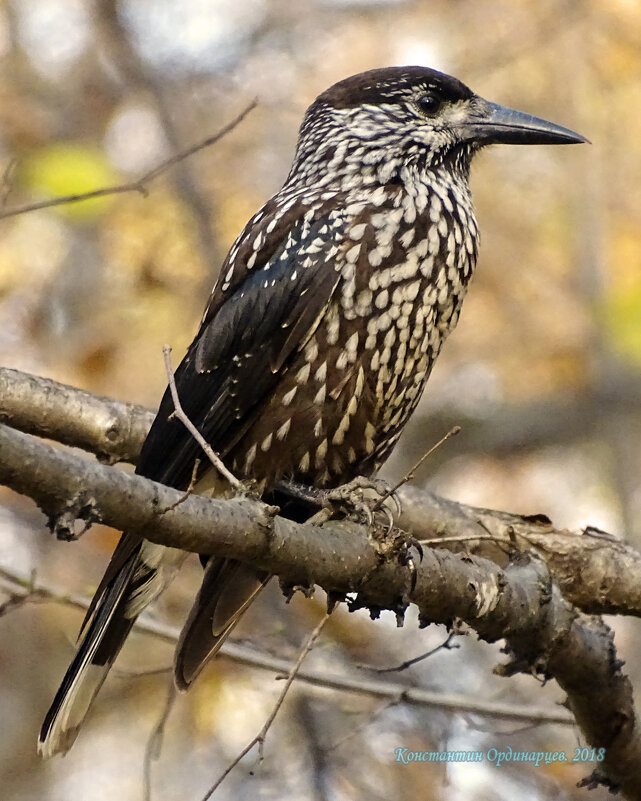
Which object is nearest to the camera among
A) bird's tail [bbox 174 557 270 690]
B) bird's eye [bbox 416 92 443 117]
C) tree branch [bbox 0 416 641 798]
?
tree branch [bbox 0 416 641 798]

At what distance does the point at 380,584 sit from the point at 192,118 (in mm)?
4693

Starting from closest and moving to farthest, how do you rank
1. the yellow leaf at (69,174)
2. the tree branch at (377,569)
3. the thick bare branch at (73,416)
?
the tree branch at (377,569) < the thick bare branch at (73,416) < the yellow leaf at (69,174)

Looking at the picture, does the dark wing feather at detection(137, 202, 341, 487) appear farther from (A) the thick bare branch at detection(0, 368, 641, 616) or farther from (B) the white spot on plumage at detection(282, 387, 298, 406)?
(A) the thick bare branch at detection(0, 368, 641, 616)

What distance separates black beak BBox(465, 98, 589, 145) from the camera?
4.16 m

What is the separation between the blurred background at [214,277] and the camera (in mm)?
5336

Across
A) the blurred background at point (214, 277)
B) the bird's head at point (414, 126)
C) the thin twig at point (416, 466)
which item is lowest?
the blurred background at point (214, 277)

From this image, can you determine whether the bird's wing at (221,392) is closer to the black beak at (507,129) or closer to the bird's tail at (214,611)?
the bird's tail at (214,611)

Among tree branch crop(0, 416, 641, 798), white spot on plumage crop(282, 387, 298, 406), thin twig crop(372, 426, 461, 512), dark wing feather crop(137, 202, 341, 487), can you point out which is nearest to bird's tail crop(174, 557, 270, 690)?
dark wing feather crop(137, 202, 341, 487)

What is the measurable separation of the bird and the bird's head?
10 centimetres

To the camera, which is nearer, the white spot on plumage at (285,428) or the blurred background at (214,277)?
the white spot on plumage at (285,428)

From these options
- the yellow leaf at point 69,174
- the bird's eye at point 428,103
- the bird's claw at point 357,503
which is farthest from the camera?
the yellow leaf at point 69,174

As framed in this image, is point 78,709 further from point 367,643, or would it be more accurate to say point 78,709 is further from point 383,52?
point 383,52

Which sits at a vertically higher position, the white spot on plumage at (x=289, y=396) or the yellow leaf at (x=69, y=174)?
the white spot on plumage at (x=289, y=396)

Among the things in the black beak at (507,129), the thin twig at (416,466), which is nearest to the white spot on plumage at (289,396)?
the thin twig at (416,466)
